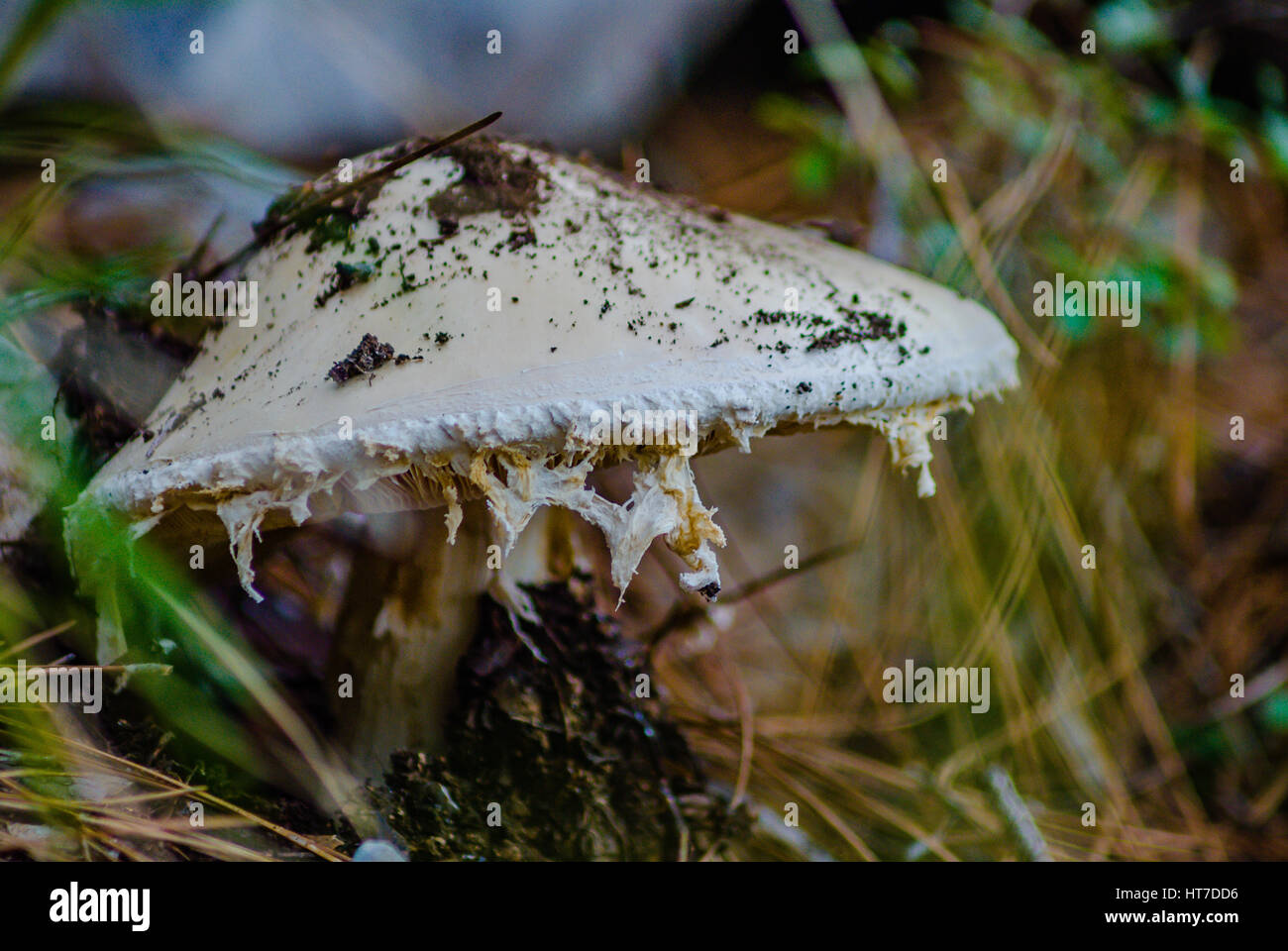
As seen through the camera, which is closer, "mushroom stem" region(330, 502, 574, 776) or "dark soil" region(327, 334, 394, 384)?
"dark soil" region(327, 334, 394, 384)

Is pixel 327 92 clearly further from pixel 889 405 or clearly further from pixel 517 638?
pixel 889 405

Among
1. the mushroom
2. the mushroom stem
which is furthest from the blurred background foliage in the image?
the mushroom

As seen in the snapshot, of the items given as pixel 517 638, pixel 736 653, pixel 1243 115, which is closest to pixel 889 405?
pixel 517 638

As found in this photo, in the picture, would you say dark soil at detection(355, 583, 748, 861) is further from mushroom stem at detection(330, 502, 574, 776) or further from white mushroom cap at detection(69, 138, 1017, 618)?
white mushroom cap at detection(69, 138, 1017, 618)

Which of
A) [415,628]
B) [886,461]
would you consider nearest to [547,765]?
[415,628]

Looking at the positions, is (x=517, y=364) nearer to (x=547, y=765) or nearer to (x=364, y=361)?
(x=364, y=361)

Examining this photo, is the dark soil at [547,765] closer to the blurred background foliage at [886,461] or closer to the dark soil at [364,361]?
the blurred background foliage at [886,461]

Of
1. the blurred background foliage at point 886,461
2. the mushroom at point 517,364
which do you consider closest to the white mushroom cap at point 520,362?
the mushroom at point 517,364
